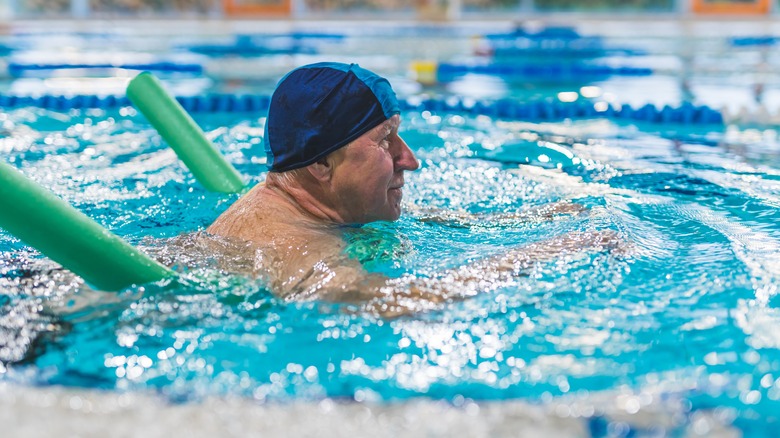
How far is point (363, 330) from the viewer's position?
7.04ft

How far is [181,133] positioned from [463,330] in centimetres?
184

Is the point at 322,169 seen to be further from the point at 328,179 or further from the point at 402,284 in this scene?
the point at 402,284

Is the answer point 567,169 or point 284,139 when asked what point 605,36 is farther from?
point 284,139

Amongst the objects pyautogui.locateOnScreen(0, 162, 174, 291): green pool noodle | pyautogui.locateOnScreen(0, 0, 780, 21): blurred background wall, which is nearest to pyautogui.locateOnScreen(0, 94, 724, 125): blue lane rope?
pyautogui.locateOnScreen(0, 162, 174, 291): green pool noodle

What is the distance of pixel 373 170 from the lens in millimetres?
A: 2689

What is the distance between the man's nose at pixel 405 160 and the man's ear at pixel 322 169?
8.3 inches

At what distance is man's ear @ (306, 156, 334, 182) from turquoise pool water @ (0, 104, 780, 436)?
0.82 feet

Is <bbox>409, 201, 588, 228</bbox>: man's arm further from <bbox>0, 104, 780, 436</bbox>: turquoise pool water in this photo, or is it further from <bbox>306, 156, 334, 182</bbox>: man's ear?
<bbox>306, 156, 334, 182</bbox>: man's ear

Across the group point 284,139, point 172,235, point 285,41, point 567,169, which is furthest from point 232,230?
point 285,41

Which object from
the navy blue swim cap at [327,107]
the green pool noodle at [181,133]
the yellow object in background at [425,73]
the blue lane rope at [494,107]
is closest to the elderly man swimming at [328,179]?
the navy blue swim cap at [327,107]

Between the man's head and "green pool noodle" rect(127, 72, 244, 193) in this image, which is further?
"green pool noodle" rect(127, 72, 244, 193)

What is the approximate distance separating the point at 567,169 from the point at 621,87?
394 cm

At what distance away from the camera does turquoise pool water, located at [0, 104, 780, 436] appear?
1.83 meters

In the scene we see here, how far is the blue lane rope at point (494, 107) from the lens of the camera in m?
5.90
